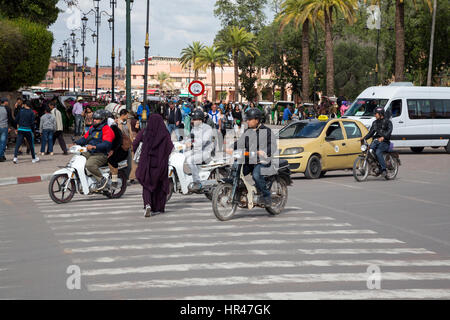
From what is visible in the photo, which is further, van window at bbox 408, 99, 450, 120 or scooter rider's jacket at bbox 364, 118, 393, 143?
van window at bbox 408, 99, 450, 120

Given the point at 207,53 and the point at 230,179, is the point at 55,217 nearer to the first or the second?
the point at 230,179

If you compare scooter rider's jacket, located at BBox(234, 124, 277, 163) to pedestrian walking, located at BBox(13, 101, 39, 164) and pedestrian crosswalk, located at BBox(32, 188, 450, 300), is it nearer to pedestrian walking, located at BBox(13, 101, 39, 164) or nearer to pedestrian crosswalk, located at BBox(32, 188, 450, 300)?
pedestrian crosswalk, located at BBox(32, 188, 450, 300)

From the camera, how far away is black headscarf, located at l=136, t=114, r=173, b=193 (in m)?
11.6

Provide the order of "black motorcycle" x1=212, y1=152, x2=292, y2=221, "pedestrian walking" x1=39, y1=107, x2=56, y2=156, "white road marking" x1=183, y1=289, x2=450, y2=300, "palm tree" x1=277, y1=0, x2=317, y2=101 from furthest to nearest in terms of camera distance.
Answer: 1. "palm tree" x1=277, y1=0, x2=317, y2=101
2. "pedestrian walking" x1=39, y1=107, x2=56, y2=156
3. "black motorcycle" x1=212, y1=152, x2=292, y2=221
4. "white road marking" x1=183, y1=289, x2=450, y2=300

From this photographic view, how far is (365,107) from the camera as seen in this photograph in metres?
28.9

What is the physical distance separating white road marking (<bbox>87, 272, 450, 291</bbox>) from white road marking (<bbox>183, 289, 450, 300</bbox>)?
0.40 m

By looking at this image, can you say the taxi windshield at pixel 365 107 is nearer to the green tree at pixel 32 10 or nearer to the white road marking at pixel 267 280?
the green tree at pixel 32 10

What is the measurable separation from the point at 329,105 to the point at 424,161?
12.4 metres

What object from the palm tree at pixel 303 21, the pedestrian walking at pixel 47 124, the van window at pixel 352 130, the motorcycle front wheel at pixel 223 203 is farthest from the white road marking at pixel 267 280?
the palm tree at pixel 303 21

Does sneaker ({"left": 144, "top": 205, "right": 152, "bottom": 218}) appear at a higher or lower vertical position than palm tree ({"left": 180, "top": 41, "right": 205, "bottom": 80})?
lower

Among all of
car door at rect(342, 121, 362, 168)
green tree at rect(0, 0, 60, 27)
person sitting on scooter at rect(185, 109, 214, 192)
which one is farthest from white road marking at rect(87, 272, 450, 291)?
green tree at rect(0, 0, 60, 27)

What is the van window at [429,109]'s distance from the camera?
28406mm

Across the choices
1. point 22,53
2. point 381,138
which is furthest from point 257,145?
point 22,53

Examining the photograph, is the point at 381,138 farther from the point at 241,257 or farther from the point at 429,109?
the point at 429,109
